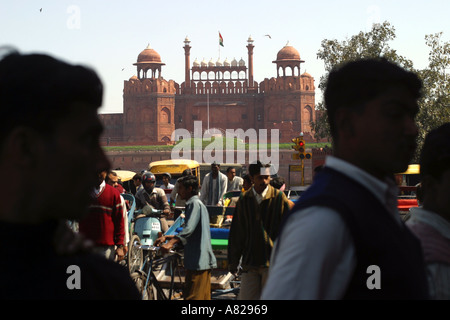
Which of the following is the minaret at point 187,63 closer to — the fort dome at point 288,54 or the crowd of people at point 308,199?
the fort dome at point 288,54

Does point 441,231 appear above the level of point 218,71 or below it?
below

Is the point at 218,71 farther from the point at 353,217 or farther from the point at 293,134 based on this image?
the point at 353,217

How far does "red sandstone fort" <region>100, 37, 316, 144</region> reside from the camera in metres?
61.6

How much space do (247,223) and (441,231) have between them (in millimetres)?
3209

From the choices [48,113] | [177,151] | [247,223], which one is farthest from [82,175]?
[177,151]

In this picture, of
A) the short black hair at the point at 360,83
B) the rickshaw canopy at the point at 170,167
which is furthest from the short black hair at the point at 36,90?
the rickshaw canopy at the point at 170,167

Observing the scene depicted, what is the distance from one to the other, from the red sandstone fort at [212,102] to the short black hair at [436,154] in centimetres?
5758

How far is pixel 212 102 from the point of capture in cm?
6278

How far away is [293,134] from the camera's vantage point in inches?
2350

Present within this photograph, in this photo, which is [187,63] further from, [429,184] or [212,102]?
[429,184]

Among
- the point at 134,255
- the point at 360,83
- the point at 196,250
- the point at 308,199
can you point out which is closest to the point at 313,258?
the point at 308,199

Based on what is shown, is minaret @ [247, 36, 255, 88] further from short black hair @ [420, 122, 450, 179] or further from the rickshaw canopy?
short black hair @ [420, 122, 450, 179]

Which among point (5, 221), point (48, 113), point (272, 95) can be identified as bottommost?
point (5, 221)

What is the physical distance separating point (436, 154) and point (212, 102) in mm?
60977
